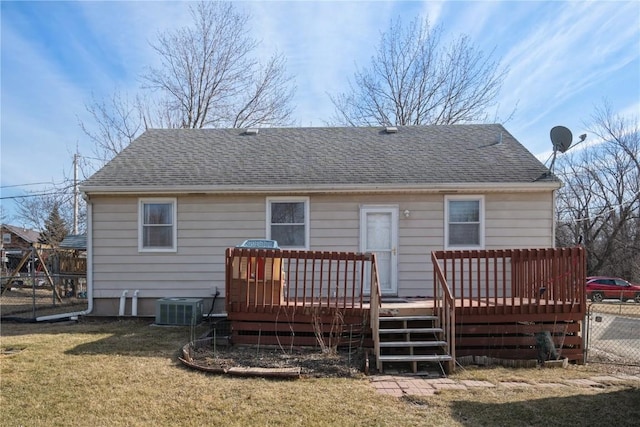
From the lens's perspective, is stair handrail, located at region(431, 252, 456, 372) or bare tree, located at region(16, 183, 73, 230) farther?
bare tree, located at region(16, 183, 73, 230)

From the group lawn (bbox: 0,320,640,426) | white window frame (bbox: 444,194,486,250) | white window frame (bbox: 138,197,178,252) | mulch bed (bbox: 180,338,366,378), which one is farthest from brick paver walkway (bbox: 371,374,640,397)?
white window frame (bbox: 138,197,178,252)

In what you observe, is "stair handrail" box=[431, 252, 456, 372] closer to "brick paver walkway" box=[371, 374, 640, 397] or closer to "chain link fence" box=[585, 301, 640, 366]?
"brick paver walkway" box=[371, 374, 640, 397]

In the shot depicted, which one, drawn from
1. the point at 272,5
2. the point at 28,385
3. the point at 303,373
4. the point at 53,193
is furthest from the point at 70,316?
the point at 53,193

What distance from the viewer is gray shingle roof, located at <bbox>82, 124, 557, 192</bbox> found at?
8.52 meters

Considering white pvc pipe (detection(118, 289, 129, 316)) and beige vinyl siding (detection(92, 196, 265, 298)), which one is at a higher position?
beige vinyl siding (detection(92, 196, 265, 298))

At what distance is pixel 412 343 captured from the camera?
219 inches

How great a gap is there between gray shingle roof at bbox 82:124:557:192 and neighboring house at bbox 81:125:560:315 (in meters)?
0.05

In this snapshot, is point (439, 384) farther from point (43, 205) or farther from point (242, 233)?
point (43, 205)

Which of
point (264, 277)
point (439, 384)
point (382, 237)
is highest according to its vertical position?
point (382, 237)

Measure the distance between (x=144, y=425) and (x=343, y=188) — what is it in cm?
571

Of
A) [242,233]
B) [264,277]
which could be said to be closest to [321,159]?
[242,233]

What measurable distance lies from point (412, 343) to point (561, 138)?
659cm

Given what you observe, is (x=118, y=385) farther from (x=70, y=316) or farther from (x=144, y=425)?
(x=70, y=316)

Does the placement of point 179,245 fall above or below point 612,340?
above
